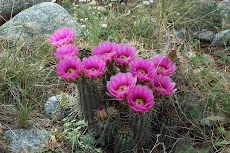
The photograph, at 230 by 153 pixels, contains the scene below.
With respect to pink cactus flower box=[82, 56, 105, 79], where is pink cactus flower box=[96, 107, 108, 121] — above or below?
below

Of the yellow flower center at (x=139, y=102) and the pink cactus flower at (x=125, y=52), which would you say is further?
the pink cactus flower at (x=125, y=52)

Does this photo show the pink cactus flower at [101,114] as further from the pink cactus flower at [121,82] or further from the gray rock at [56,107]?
Result: the gray rock at [56,107]

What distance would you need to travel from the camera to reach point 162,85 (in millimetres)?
1546

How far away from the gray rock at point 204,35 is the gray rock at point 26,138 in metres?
2.61

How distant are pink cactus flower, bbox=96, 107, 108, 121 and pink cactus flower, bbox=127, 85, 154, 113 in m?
0.20

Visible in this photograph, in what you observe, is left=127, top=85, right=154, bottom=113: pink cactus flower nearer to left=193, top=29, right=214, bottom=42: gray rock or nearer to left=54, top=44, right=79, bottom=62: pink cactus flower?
left=54, top=44, right=79, bottom=62: pink cactus flower

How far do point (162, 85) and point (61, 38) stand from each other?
2.92ft

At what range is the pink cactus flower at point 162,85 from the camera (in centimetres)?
147

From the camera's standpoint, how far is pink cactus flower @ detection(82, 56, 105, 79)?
150 centimetres

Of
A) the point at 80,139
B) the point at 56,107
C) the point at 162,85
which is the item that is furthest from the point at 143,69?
the point at 56,107

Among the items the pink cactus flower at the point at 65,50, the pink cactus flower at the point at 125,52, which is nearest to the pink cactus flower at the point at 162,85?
the pink cactus flower at the point at 125,52

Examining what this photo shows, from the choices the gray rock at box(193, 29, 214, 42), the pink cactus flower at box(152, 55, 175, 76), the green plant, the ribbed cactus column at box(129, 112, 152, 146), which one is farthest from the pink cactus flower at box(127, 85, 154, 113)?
the gray rock at box(193, 29, 214, 42)

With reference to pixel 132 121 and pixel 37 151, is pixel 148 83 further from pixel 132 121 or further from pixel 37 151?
pixel 37 151

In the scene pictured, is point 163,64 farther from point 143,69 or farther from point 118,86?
point 118,86
